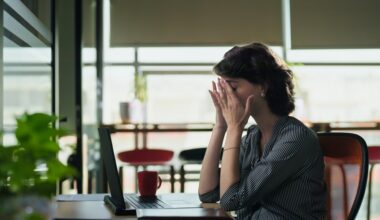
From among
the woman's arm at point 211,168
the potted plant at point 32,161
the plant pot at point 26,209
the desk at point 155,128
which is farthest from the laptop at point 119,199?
the desk at point 155,128

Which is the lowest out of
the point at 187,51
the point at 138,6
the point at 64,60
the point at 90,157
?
the point at 90,157

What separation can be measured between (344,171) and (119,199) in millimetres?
752

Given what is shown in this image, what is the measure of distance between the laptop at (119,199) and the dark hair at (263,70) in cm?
42

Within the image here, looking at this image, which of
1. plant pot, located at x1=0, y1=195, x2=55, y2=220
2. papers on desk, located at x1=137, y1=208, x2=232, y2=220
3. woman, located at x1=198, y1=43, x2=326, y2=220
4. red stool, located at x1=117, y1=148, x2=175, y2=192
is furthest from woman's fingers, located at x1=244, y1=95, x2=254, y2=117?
red stool, located at x1=117, y1=148, x2=175, y2=192

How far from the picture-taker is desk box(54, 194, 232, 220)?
1.20 metres

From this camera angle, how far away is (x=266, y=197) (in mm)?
1593

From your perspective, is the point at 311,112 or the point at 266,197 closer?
the point at 266,197

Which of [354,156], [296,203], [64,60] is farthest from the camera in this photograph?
[64,60]

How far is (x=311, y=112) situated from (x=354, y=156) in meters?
5.27

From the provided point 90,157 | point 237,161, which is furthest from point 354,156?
point 90,157

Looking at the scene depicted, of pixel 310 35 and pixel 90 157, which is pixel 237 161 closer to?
pixel 90 157

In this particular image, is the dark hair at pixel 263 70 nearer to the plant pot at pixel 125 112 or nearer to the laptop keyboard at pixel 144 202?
the laptop keyboard at pixel 144 202

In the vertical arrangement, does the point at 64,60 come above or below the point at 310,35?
below

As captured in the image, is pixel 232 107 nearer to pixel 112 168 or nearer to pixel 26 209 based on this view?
pixel 112 168
